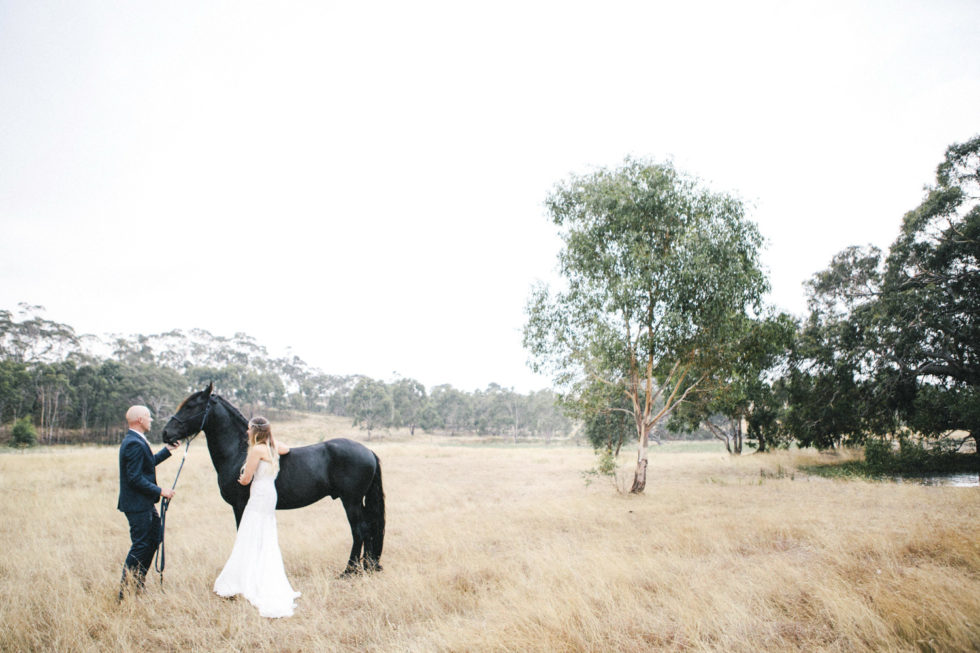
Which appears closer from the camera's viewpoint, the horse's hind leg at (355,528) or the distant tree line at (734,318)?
the horse's hind leg at (355,528)

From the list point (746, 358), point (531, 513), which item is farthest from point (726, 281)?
point (531, 513)

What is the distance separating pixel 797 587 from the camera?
16.6 feet

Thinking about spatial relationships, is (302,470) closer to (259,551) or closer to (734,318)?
(259,551)

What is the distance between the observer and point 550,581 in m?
5.80

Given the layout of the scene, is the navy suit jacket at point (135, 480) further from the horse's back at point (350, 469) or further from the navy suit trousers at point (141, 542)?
the horse's back at point (350, 469)

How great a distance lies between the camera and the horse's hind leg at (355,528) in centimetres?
675

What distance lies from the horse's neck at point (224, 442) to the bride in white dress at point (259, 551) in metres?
0.56

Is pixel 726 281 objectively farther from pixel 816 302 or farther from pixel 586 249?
pixel 816 302

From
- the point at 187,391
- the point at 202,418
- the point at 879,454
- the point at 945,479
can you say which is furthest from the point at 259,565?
the point at 187,391

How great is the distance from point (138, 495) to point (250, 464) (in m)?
1.38

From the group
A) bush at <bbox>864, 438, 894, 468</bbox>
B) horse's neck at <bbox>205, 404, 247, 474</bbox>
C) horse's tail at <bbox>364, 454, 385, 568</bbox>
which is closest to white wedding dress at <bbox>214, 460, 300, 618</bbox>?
horse's neck at <bbox>205, 404, 247, 474</bbox>

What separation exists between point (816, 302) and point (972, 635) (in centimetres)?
2166

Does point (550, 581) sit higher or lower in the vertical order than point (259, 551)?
lower

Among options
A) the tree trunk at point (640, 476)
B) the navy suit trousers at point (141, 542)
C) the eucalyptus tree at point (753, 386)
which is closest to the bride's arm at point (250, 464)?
the navy suit trousers at point (141, 542)
